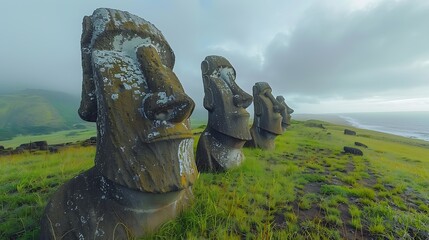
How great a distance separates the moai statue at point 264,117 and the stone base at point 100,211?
7402 millimetres

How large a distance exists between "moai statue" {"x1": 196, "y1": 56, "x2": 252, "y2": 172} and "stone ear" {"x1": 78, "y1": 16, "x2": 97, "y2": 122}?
364cm

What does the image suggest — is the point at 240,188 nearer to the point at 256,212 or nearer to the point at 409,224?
the point at 256,212

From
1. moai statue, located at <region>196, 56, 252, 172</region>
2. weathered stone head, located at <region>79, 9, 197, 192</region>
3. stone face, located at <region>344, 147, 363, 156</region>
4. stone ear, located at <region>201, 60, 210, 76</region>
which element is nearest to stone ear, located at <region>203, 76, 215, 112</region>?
moai statue, located at <region>196, 56, 252, 172</region>

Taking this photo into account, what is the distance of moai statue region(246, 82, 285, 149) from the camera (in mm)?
10188

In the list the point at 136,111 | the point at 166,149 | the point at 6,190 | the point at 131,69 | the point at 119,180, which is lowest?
the point at 6,190

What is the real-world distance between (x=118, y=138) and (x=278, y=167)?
18.7ft

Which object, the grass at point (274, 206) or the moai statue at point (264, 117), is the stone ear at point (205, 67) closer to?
the grass at point (274, 206)

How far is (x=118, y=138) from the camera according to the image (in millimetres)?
2920

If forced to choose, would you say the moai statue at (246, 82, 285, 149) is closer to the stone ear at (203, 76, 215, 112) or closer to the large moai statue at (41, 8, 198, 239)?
the stone ear at (203, 76, 215, 112)

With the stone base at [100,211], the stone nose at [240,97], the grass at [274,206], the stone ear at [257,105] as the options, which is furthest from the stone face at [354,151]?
the stone base at [100,211]

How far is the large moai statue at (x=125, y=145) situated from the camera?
291cm

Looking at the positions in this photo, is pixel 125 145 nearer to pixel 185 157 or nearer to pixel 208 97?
pixel 185 157

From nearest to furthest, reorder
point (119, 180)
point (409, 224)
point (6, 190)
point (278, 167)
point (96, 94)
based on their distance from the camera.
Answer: point (119, 180) < point (96, 94) < point (409, 224) < point (6, 190) < point (278, 167)

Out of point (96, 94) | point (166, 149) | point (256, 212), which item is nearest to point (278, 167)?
point (256, 212)
